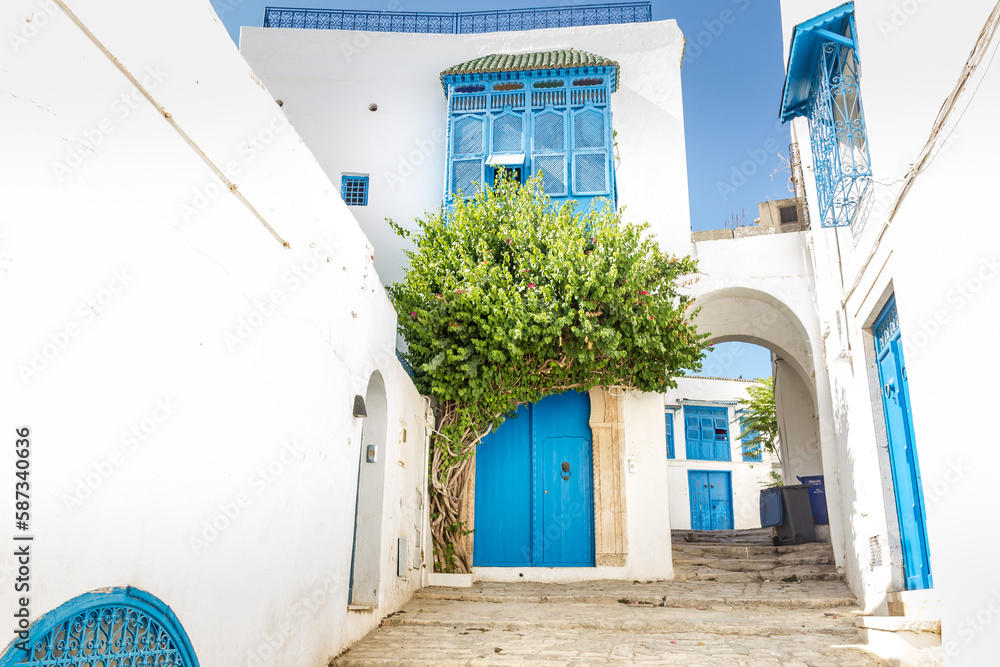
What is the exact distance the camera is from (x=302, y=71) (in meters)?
12.2

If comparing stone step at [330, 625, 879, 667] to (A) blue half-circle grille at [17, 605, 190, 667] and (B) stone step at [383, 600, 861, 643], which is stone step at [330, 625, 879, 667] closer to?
(B) stone step at [383, 600, 861, 643]

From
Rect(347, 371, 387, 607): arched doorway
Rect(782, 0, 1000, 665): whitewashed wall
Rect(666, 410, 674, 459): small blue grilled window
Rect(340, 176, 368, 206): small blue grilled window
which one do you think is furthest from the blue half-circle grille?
Rect(666, 410, 674, 459): small blue grilled window

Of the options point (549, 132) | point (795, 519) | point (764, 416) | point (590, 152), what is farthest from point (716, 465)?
point (549, 132)

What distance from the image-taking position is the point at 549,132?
1118 cm

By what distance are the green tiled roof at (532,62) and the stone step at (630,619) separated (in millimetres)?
7604

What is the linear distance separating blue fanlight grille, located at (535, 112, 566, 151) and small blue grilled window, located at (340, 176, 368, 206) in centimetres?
274

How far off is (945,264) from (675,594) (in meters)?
5.20

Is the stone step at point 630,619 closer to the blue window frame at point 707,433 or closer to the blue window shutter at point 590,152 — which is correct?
the blue window shutter at point 590,152

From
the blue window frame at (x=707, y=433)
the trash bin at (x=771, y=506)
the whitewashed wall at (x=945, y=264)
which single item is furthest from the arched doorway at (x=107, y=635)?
the blue window frame at (x=707, y=433)

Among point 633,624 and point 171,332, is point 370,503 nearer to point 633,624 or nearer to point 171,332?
point 633,624

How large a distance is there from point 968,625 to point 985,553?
0.39 m

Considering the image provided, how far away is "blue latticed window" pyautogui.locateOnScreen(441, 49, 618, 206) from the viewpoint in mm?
10945

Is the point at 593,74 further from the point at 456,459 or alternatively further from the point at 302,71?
the point at 456,459

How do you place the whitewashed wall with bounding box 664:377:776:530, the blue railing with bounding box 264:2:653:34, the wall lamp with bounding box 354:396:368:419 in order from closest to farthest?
the wall lamp with bounding box 354:396:368:419
the blue railing with bounding box 264:2:653:34
the whitewashed wall with bounding box 664:377:776:530
